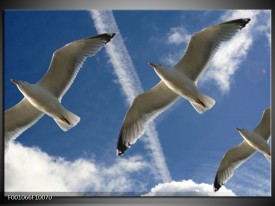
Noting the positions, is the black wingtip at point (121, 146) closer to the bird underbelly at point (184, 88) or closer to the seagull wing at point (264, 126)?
the bird underbelly at point (184, 88)

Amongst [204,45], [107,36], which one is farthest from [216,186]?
[107,36]

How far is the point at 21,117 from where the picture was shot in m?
3.33

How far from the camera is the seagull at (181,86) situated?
3219mm

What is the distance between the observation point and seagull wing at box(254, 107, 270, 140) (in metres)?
3.03

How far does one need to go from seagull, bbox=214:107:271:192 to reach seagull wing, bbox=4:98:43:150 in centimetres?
115

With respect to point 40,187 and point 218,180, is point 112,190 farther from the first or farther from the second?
point 218,180

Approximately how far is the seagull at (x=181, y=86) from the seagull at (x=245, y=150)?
0.32 meters

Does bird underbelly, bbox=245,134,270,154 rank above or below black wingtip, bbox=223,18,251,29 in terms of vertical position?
below

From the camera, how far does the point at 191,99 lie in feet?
10.8

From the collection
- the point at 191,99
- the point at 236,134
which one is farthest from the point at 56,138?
the point at 236,134

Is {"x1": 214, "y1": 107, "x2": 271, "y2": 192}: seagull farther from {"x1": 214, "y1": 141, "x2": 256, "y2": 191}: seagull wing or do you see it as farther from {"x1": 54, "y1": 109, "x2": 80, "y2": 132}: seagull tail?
{"x1": 54, "y1": 109, "x2": 80, "y2": 132}: seagull tail

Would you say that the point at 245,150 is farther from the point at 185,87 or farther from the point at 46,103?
the point at 46,103

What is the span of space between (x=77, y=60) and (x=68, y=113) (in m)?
0.32

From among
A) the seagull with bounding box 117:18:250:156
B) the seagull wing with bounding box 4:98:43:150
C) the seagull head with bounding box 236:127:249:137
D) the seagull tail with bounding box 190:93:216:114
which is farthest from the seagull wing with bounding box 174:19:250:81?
the seagull wing with bounding box 4:98:43:150
